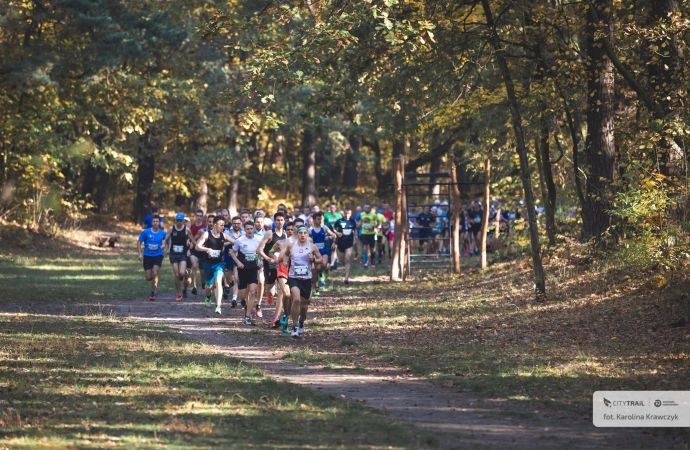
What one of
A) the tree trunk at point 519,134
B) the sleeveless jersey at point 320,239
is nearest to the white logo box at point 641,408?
the tree trunk at point 519,134

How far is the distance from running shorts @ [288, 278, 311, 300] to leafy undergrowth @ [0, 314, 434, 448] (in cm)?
227

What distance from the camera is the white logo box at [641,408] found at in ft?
29.8

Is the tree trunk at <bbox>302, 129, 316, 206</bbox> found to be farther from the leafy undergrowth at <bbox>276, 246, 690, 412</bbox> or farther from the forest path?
the forest path

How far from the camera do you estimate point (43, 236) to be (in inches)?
1444

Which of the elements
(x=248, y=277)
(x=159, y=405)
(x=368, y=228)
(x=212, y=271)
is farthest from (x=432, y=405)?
(x=368, y=228)

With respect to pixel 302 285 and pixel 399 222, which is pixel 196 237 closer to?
pixel 399 222

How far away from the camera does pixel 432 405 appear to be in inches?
404

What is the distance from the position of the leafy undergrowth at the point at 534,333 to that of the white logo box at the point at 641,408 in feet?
0.76

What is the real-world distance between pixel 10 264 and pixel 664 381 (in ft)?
74.4

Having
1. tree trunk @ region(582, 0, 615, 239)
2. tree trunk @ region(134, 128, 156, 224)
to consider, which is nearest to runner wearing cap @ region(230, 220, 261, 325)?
tree trunk @ region(582, 0, 615, 239)

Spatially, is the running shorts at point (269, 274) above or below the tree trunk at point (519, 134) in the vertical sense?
below

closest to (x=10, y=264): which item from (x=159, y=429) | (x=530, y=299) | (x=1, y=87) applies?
(x=1, y=87)

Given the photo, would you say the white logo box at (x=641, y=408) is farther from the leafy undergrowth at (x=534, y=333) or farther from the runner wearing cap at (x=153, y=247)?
the runner wearing cap at (x=153, y=247)

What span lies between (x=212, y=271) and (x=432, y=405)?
35.0 feet
